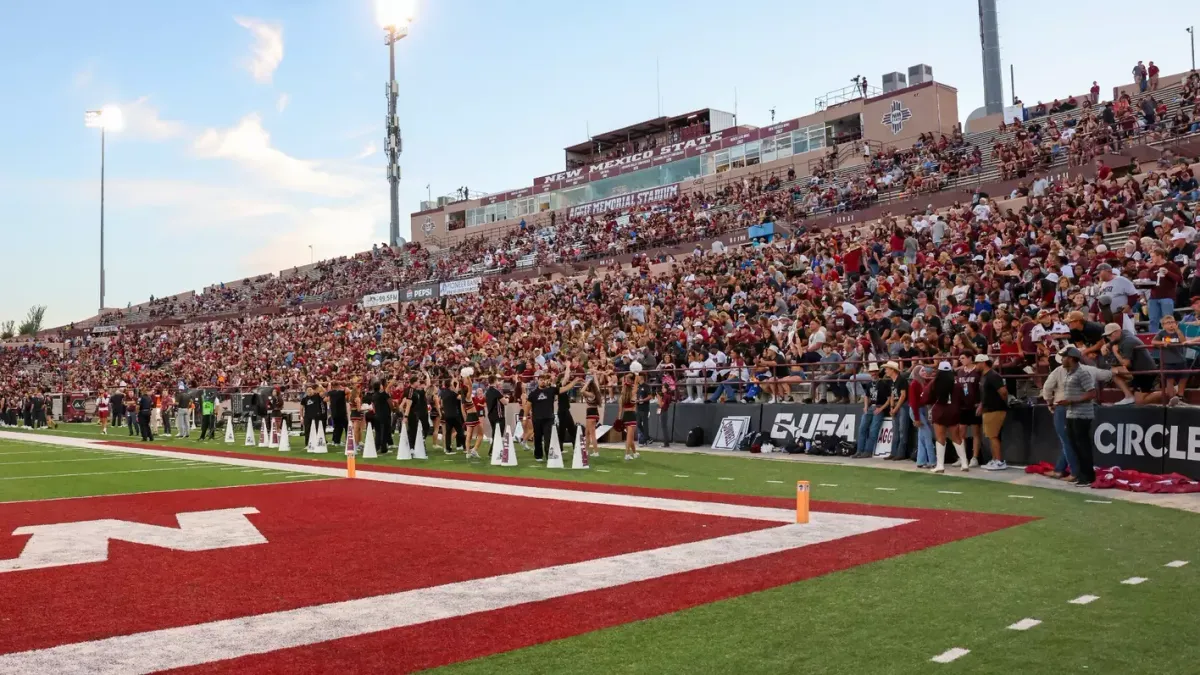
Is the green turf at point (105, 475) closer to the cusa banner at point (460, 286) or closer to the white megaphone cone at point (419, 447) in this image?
the white megaphone cone at point (419, 447)

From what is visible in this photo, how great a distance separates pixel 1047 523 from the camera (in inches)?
365

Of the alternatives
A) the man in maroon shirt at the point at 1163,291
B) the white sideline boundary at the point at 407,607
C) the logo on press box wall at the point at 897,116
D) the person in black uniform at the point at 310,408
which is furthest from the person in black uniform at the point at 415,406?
the logo on press box wall at the point at 897,116

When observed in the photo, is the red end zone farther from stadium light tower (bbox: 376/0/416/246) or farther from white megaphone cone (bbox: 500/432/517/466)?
stadium light tower (bbox: 376/0/416/246)

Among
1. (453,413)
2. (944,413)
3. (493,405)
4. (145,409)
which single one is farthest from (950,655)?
(145,409)

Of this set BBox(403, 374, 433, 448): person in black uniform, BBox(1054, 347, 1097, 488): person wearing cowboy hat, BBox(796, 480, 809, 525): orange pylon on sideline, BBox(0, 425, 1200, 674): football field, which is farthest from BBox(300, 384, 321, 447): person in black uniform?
BBox(1054, 347, 1097, 488): person wearing cowboy hat

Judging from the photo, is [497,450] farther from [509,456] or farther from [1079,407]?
[1079,407]

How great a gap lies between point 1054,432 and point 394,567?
1049 centimetres

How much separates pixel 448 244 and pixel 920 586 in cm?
5868

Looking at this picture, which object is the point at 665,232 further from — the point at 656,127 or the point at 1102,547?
the point at 1102,547

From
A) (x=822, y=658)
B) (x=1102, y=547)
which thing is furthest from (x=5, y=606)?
(x=1102, y=547)

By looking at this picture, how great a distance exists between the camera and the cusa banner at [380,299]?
1980 inches

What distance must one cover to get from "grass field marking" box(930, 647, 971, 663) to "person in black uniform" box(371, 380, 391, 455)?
1745 cm

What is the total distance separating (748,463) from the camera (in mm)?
17141

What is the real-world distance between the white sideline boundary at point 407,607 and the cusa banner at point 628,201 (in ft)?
137
